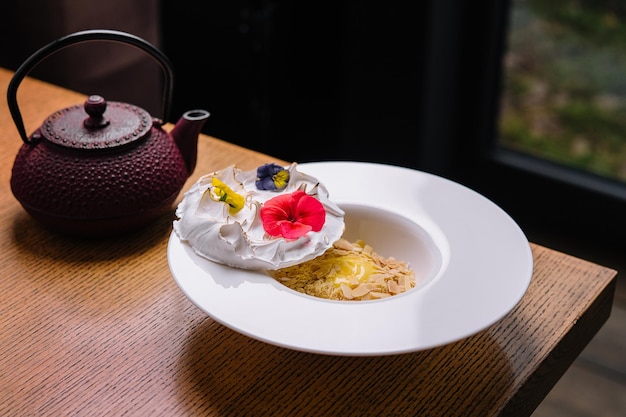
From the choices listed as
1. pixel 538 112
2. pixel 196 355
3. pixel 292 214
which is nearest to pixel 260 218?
pixel 292 214

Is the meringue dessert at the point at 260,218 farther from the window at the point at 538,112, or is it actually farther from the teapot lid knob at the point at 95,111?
the window at the point at 538,112

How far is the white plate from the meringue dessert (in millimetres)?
16

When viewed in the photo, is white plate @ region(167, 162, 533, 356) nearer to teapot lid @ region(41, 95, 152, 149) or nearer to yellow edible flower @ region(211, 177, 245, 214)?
yellow edible flower @ region(211, 177, 245, 214)

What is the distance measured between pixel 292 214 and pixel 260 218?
3 centimetres

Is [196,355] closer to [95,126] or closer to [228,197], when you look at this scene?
[228,197]

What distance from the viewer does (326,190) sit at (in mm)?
891

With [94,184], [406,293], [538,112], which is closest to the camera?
[406,293]

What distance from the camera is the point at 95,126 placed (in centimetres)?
95

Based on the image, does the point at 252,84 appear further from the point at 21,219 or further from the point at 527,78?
the point at 21,219

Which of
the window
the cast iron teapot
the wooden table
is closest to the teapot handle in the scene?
the cast iron teapot

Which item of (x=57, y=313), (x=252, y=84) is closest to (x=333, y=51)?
(x=252, y=84)

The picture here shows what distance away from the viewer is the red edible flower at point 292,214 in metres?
0.83

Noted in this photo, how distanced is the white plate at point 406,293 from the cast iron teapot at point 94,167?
129 mm

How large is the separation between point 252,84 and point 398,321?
1445mm
